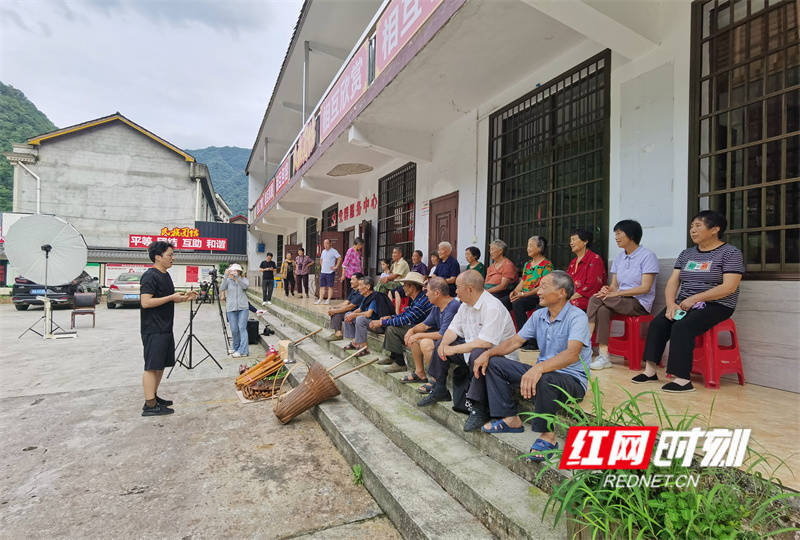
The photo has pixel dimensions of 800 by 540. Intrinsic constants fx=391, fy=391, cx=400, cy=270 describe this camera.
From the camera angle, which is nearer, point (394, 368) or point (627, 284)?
point (627, 284)

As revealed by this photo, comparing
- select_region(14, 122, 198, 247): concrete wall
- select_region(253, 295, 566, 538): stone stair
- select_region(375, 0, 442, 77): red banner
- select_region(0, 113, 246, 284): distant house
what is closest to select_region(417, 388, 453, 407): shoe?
select_region(253, 295, 566, 538): stone stair

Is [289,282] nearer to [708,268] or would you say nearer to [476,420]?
[476,420]

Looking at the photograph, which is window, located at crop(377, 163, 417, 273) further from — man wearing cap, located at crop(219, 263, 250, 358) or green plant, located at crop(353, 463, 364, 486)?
green plant, located at crop(353, 463, 364, 486)

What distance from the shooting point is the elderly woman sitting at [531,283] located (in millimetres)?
4047

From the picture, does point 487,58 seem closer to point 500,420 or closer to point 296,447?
point 500,420

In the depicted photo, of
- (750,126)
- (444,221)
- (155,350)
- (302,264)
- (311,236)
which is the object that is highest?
(311,236)

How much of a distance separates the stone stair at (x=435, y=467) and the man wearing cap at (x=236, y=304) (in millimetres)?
3136

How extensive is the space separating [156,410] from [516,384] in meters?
3.42

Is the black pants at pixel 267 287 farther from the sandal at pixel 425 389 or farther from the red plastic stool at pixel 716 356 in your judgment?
the red plastic stool at pixel 716 356

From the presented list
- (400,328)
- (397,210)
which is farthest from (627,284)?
(397,210)

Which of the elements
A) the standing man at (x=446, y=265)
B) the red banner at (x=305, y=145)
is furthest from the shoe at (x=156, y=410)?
the red banner at (x=305, y=145)

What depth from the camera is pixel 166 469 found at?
8.91 feet

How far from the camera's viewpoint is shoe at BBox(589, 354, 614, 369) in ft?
10.8

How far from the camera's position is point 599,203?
410 cm
